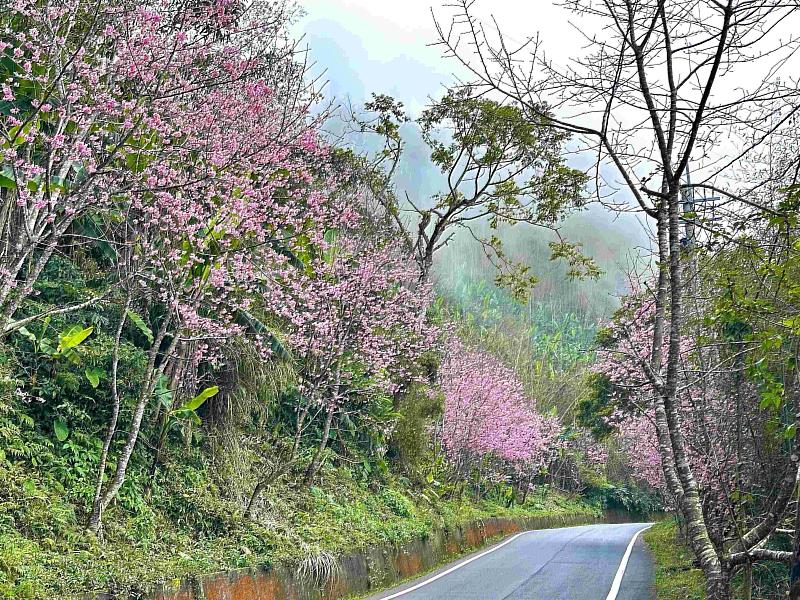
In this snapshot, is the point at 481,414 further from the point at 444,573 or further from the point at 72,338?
the point at 72,338

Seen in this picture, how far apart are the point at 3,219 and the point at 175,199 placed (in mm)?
1572

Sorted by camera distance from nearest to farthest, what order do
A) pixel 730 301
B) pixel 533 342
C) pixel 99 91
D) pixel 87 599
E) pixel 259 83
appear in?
pixel 730 301, pixel 99 91, pixel 87 599, pixel 259 83, pixel 533 342

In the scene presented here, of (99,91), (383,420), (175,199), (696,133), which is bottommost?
(383,420)

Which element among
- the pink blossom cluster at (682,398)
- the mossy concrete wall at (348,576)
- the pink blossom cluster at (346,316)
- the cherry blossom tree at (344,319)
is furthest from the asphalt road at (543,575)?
the pink blossom cluster at (346,316)

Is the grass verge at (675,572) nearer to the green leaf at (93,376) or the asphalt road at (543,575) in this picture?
the asphalt road at (543,575)

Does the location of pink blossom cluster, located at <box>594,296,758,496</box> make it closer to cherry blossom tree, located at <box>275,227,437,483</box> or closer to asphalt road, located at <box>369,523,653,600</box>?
asphalt road, located at <box>369,523,653,600</box>

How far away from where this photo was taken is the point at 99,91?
5.78 m

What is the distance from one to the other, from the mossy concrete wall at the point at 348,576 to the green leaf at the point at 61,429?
2.42 m

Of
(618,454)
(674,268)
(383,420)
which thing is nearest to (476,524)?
(383,420)

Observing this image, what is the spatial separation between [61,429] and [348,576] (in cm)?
519

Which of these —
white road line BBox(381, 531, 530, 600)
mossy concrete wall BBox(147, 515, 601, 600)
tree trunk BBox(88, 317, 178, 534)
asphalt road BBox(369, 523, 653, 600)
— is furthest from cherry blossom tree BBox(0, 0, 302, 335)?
asphalt road BBox(369, 523, 653, 600)

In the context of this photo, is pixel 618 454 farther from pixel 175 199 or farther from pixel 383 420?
pixel 175 199

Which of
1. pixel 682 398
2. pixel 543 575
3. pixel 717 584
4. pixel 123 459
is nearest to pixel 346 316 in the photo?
pixel 123 459

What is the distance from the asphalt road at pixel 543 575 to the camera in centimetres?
1126
